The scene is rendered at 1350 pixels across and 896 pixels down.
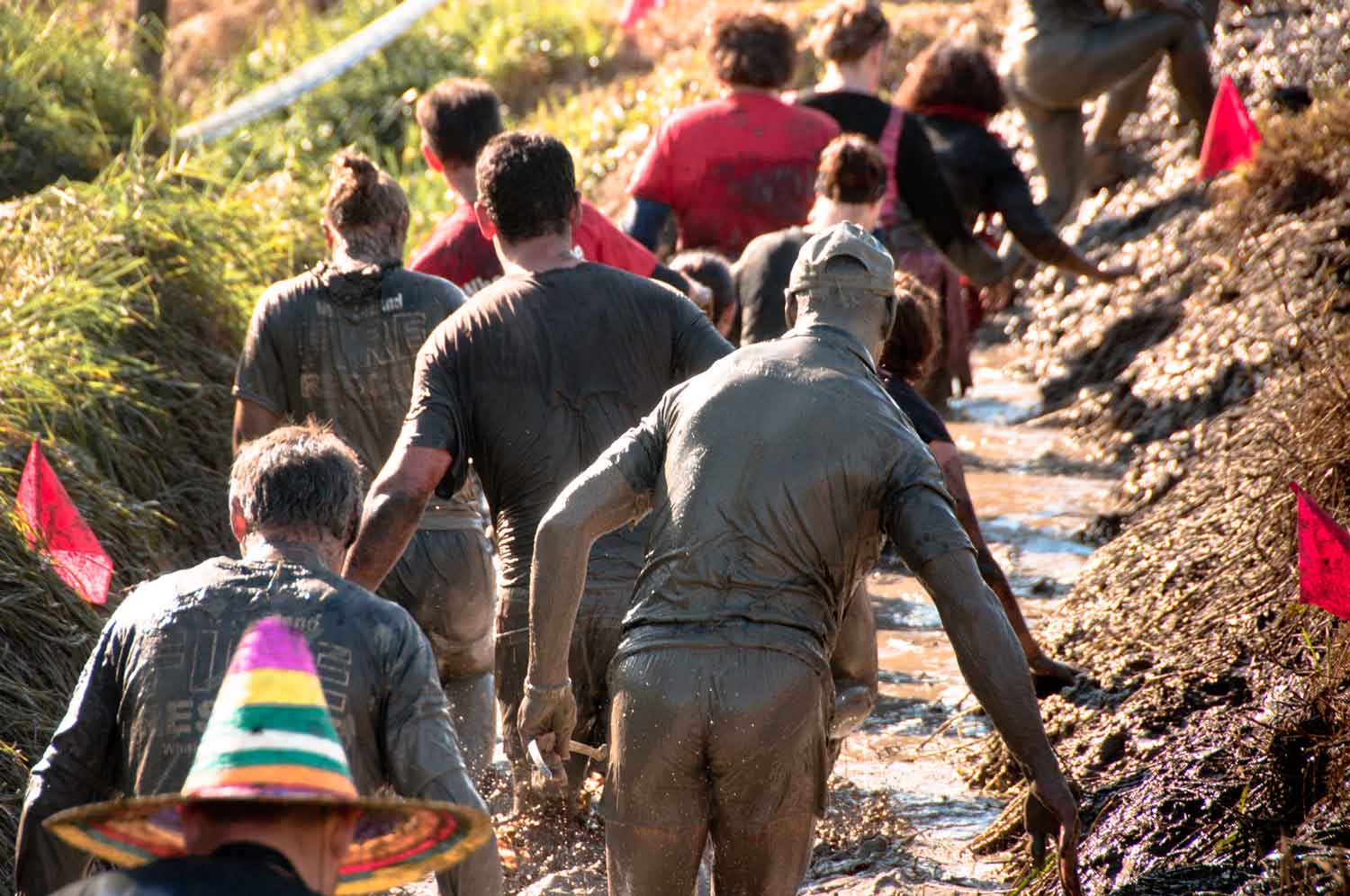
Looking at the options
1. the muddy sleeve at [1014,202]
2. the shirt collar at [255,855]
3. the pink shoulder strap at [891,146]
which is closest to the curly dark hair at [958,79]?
the muddy sleeve at [1014,202]

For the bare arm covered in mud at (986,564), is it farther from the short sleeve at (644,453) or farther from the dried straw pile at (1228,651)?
the short sleeve at (644,453)

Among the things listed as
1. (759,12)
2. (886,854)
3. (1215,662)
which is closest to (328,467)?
(886,854)

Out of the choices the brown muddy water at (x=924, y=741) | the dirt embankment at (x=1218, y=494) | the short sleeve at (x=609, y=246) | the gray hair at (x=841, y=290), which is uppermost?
the short sleeve at (x=609, y=246)

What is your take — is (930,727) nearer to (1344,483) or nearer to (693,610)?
(1344,483)

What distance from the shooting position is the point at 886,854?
509cm

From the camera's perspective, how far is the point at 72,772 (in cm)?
301

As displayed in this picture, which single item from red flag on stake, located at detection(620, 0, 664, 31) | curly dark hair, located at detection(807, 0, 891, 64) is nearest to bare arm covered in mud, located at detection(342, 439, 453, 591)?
curly dark hair, located at detection(807, 0, 891, 64)

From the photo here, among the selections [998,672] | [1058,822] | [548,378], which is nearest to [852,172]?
[548,378]

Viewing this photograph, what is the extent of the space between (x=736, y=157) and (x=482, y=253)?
5.23ft

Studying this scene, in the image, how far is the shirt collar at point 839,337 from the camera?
149 inches

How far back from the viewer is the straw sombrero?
7.35 feet

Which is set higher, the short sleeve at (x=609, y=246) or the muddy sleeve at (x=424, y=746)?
the short sleeve at (x=609, y=246)

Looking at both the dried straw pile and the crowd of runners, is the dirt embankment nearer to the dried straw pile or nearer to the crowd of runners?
the dried straw pile

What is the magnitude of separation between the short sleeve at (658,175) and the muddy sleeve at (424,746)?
4.06 meters
